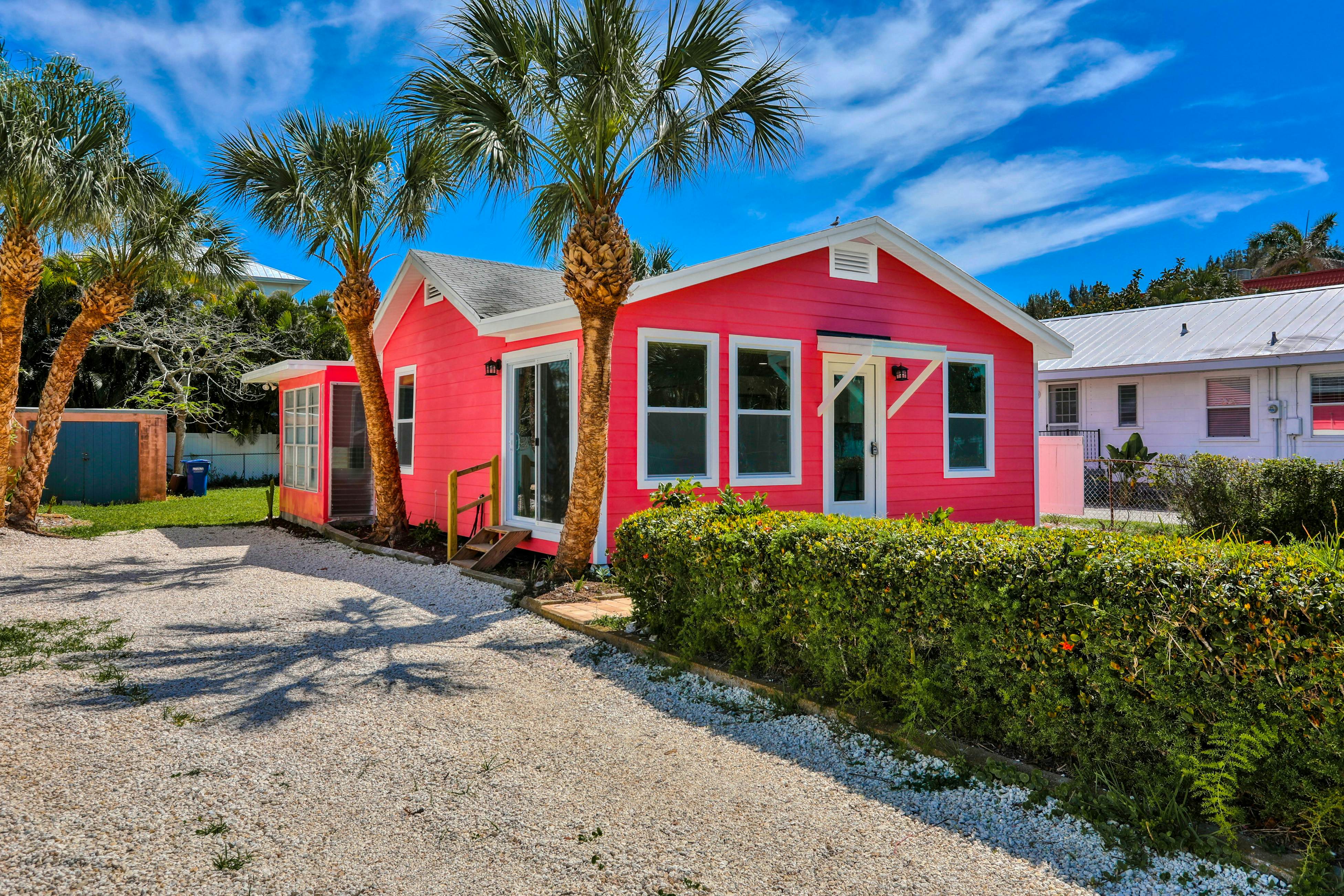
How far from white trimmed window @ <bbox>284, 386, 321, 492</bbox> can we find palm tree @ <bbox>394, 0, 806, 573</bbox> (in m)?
7.76

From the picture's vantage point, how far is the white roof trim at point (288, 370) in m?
13.1

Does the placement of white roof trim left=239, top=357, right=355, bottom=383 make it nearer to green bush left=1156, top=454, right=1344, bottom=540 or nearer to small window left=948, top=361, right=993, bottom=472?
small window left=948, top=361, right=993, bottom=472

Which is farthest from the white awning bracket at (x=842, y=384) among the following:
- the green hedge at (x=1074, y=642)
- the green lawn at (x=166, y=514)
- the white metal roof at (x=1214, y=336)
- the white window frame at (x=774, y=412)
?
the green lawn at (x=166, y=514)

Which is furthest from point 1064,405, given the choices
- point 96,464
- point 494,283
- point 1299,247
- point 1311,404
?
point 1299,247

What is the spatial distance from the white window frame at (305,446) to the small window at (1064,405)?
53.4 feet

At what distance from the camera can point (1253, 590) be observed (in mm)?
2826

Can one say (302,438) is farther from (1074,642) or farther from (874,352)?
(1074,642)

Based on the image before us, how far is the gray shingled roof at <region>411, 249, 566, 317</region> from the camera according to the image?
1036cm

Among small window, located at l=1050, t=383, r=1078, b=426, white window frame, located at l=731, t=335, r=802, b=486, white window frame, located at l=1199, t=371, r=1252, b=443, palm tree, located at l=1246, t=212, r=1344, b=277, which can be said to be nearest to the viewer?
white window frame, located at l=731, t=335, r=802, b=486

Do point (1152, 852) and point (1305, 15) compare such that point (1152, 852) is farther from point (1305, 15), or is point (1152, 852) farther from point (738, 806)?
point (1305, 15)

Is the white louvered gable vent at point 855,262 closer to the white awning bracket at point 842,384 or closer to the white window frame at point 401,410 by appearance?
the white awning bracket at point 842,384

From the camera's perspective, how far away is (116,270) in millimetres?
12859

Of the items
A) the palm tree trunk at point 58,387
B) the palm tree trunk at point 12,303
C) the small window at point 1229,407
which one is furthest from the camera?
the small window at point 1229,407

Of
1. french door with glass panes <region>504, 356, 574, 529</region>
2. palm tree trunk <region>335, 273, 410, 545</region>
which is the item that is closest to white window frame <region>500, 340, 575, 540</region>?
french door with glass panes <region>504, 356, 574, 529</region>
